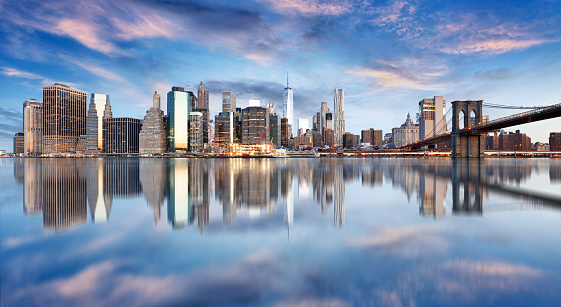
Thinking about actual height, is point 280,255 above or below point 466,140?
below

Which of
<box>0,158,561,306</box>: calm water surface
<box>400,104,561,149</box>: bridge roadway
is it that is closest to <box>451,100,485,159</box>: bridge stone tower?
<box>400,104,561,149</box>: bridge roadway

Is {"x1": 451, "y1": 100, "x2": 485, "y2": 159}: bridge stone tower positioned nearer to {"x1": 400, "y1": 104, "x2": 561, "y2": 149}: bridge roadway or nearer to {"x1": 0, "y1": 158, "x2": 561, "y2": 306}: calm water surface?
{"x1": 400, "y1": 104, "x2": 561, "y2": 149}: bridge roadway

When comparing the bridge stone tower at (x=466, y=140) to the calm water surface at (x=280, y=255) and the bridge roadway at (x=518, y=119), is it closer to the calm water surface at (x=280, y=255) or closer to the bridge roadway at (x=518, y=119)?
the bridge roadway at (x=518, y=119)

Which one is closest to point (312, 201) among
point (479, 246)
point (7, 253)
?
point (479, 246)

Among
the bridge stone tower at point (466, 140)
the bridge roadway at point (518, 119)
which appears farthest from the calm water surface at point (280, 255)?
the bridge stone tower at point (466, 140)

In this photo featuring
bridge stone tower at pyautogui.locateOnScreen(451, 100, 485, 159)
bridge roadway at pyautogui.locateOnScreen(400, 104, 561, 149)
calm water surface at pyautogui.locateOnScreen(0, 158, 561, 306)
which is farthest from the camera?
bridge stone tower at pyautogui.locateOnScreen(451, 100, 485, 159)

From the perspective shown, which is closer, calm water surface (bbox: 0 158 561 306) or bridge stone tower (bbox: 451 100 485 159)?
calm water surface (bbox: 0 158 561 306)

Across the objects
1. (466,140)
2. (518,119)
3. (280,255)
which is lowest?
(280,255)

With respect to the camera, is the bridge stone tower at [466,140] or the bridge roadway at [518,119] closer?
the bridge roadway at [518,119]

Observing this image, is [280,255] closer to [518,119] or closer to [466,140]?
[518,119]

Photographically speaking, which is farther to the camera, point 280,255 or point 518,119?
point 518,119

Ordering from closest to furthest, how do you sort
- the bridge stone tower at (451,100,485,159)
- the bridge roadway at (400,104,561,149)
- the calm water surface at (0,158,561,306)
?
the calm water surface at (0,158,561,306), the bridge roadway at (400,104,561,149), the bridge stone tower at (451,100,485,159)

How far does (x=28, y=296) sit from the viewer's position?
5535 mm

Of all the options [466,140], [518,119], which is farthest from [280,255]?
[466,140]
